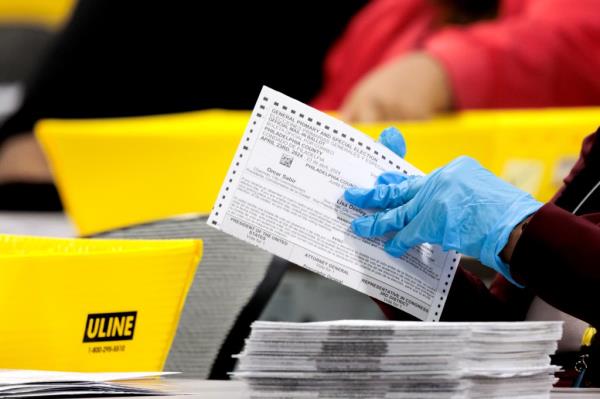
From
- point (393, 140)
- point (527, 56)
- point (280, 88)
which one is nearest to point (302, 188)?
point (393, 140)

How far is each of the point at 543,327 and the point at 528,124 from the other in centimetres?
152

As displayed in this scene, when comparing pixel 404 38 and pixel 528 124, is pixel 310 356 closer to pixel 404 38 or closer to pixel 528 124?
pixel 528 124

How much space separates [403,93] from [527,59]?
356mm

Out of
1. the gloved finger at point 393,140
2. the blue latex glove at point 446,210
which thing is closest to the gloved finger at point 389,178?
the blue latex glove at point 446,210

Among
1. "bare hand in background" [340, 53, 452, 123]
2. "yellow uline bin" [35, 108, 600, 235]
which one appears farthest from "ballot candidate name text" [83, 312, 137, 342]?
"bare hand in background" [340, 53, 452, 123]

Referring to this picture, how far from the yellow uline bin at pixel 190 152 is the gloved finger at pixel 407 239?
1.17 m

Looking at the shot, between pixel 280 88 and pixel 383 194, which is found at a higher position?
pixel 383 194

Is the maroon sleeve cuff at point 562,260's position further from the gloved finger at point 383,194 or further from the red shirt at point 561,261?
the gloved finger at point 383,194

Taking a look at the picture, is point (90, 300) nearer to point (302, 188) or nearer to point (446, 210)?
point (302, 188)

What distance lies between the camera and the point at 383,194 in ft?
3.60

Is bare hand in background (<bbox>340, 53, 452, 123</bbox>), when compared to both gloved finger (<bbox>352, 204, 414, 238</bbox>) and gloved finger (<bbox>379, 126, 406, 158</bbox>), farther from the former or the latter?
gloved finger (<bbox>352, 204, 414, 238</bbox>)

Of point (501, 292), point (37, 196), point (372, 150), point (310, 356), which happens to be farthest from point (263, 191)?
point (37, 196)

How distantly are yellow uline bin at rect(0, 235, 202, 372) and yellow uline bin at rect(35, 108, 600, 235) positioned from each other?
1.16 meters

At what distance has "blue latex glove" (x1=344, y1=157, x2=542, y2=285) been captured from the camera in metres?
1.09
